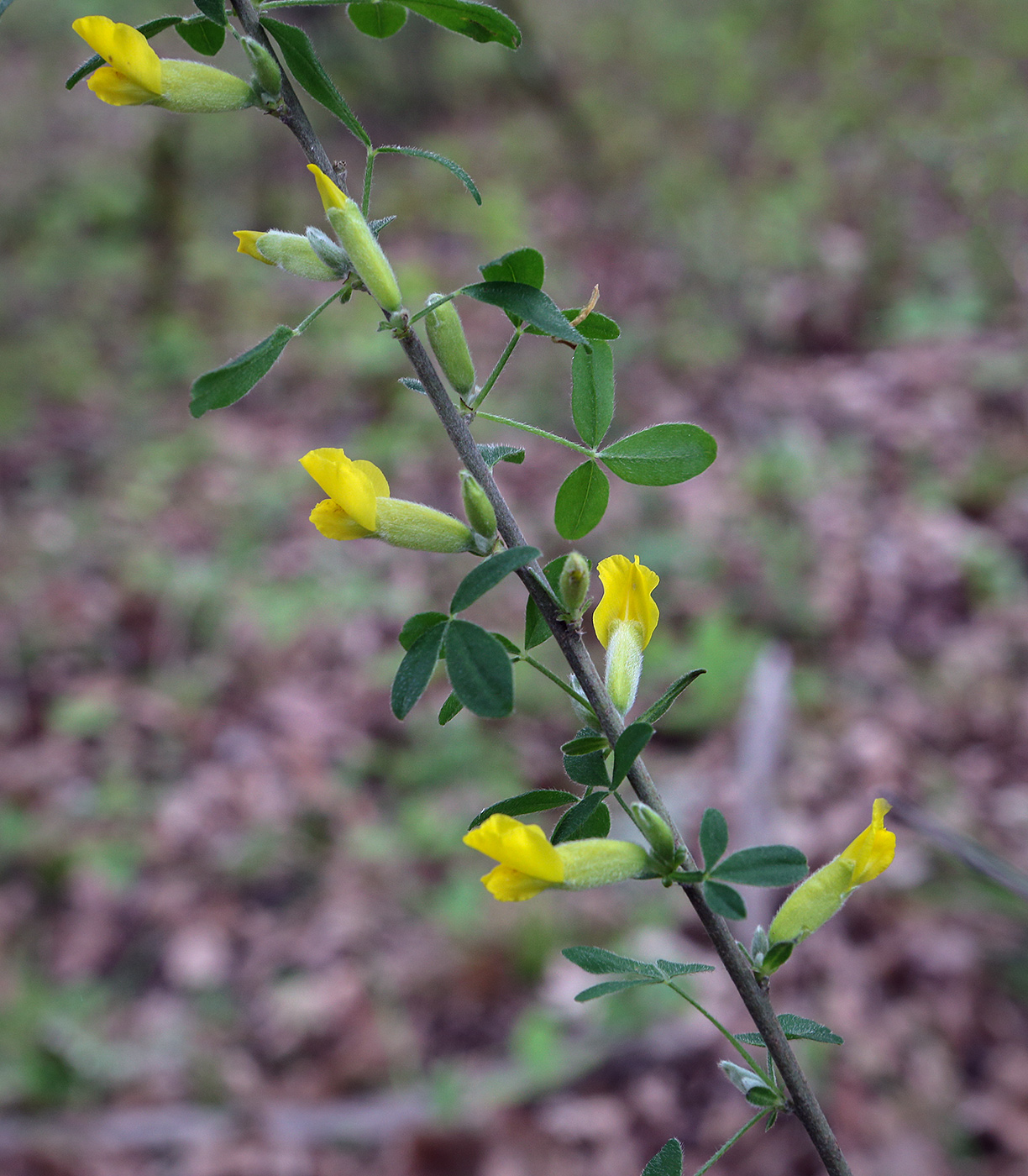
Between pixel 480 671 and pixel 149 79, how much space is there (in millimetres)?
396

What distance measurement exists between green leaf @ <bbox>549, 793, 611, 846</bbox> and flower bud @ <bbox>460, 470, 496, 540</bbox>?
0.17 m

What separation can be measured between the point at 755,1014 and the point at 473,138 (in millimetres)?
7210

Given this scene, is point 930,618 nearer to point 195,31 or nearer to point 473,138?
point 195,31

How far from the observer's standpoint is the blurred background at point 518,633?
200 cm

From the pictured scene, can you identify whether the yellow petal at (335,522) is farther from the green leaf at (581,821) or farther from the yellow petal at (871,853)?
the yellow petal at (871,853)

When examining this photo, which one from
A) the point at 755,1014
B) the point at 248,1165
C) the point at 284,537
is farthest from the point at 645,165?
the point at 755,1014

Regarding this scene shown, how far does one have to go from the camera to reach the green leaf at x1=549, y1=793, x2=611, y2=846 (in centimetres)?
56

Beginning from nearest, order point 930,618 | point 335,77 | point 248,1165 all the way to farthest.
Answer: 1. point 248,1165
2. point 930,618
3. point 335,77

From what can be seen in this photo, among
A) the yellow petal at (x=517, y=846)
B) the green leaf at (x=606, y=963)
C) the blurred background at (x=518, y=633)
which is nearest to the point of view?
the yellow petal at (x=517, y=846)

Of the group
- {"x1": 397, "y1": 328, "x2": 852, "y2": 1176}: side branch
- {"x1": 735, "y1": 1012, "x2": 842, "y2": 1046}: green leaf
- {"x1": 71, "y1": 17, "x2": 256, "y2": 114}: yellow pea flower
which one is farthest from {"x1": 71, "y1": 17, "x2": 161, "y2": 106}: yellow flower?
{"x1": 735, "y1": 1012, "x2": 842, "y2": 1046}: green leaf

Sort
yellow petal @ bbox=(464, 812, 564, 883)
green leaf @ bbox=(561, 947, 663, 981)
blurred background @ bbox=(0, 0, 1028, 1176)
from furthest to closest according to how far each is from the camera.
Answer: blurred background @ bbox=(0, 0, 1028, 1176) < green leaf @ bbox=(561, 947, 663, 981) < yellow petal @ bbox=(464, 812, 564, 883)

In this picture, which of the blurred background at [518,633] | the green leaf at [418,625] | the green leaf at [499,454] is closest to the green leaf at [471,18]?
the green leaf at [499,454]

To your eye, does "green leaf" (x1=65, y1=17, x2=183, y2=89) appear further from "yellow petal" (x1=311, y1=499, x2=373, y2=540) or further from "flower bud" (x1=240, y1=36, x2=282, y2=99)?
"yellow petal" (x1=311, y1=499, x2=373, y2=540)

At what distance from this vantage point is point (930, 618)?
301 cm
